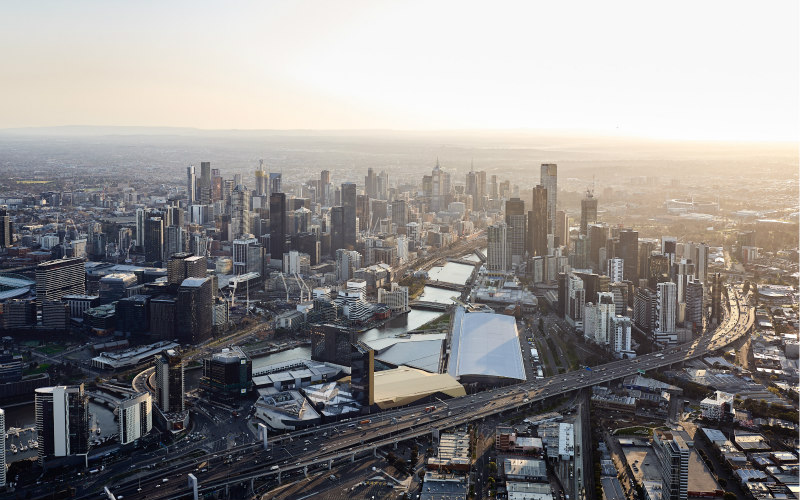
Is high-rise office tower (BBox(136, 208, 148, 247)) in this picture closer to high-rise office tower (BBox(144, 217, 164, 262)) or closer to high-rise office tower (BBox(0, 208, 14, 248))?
high-rise office tower (BBox(144, 217, 164, 262))

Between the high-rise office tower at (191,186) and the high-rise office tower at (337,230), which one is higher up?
the high-rise office tower at (191,186)

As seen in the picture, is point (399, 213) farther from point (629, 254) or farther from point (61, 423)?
point (61, 423)

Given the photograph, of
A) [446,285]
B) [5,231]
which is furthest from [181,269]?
[5,231]

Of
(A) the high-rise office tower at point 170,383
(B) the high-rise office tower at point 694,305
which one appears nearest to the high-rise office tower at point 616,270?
(B) the high-rise office tower at point 694,305

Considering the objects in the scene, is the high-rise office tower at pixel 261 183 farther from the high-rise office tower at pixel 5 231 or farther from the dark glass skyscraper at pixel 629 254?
the dark glass skyscraper at pixel 629 254

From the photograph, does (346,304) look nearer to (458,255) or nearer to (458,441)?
(458,441)

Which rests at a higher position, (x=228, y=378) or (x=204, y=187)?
(x=204, y=187)

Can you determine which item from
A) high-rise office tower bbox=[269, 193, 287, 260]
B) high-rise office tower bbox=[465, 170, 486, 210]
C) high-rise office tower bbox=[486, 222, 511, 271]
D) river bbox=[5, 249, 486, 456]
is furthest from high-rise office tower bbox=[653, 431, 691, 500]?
high-rise office tower bbox=[465, 170, 486, 210]
